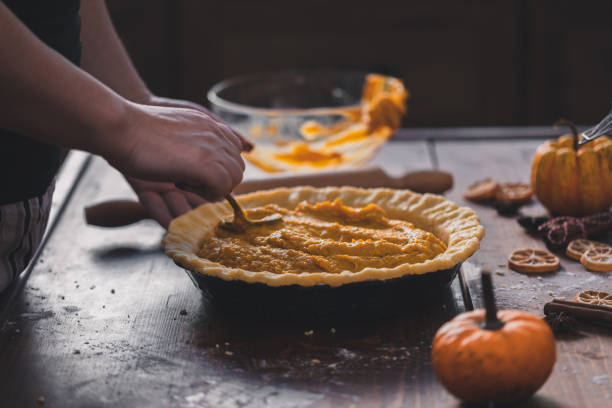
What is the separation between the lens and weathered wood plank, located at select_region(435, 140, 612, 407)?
3.85ft

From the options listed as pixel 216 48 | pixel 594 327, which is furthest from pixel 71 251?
pixel 216 48

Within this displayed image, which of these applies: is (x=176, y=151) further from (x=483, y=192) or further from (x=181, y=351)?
(x=483, y=192)

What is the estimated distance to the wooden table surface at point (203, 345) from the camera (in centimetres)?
117

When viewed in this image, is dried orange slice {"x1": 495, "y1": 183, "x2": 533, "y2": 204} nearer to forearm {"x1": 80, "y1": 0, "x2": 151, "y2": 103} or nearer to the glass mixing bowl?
the glass mixing bowl

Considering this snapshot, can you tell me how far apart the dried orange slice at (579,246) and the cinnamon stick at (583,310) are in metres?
0.34

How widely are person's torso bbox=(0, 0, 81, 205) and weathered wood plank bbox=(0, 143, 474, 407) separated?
242 mm

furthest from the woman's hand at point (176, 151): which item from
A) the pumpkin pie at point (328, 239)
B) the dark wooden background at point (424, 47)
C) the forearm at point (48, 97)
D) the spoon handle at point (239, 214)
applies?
the dark wooden background at point (424, 47)

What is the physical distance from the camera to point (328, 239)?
5.09 feet

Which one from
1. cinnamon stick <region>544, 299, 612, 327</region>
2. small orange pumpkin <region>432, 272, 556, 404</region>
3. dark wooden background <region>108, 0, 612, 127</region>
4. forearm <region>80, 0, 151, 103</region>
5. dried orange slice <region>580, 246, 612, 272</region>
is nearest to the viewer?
small orange pumpkin <region>432, 272, 556, 404</region>

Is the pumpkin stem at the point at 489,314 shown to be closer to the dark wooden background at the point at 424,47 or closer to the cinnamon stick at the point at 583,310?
the cinnamon stick at the point at 583,310

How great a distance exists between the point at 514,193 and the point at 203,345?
3.81 feet

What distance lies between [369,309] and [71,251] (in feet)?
2.84

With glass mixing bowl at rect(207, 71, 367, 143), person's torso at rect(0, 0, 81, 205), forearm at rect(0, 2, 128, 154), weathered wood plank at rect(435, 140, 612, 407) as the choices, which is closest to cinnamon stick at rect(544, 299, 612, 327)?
weathered wood plank at rect(435, 140, 612, 407)

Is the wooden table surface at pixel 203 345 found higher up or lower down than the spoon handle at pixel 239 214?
lower down
